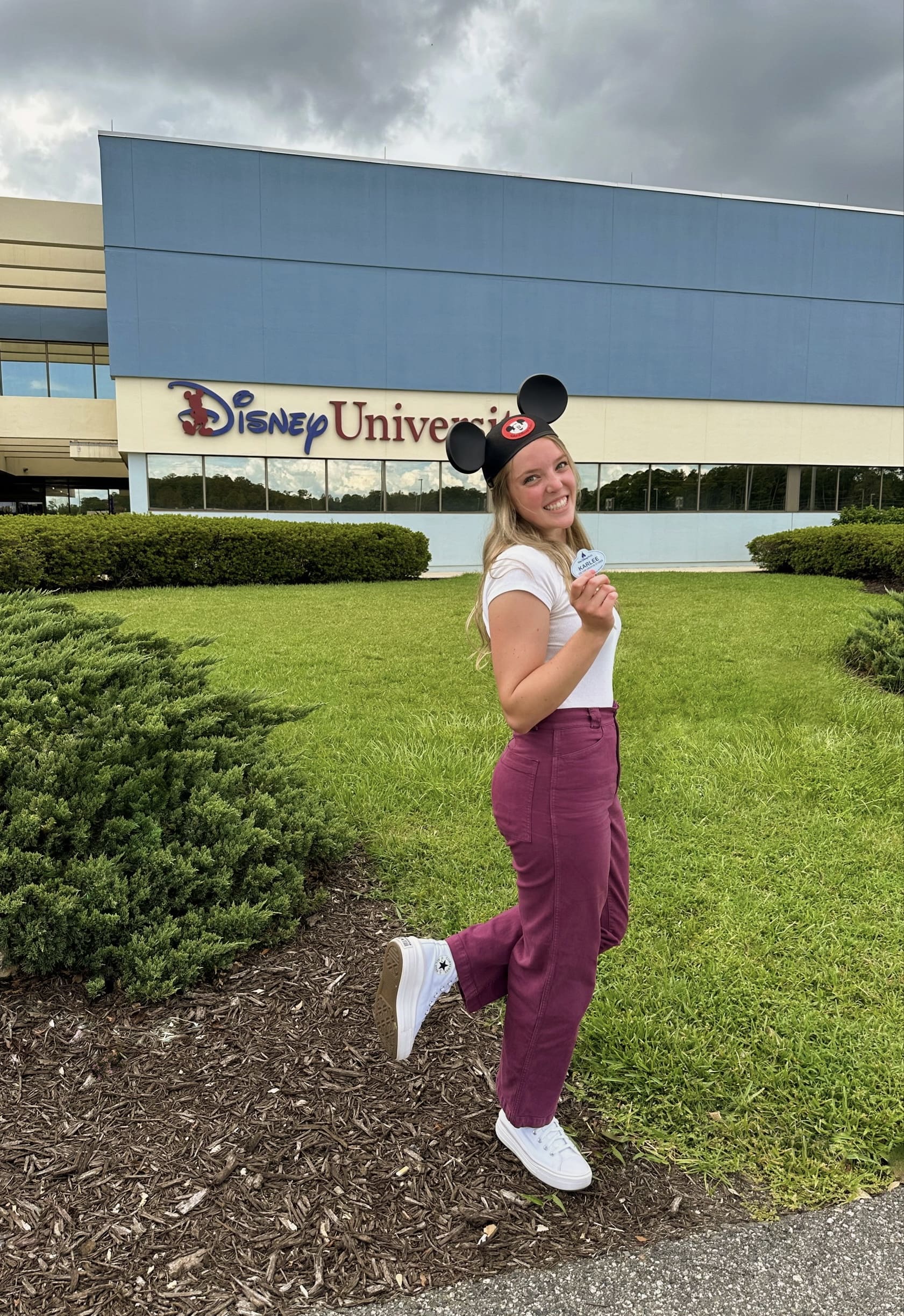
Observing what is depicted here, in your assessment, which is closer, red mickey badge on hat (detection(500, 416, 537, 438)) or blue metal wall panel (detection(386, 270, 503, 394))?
red mickey badge on hat (detection(500, 416, 537, 438))

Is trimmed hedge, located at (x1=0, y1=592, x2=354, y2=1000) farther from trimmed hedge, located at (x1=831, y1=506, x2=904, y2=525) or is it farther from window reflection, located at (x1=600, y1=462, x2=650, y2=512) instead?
trimmed hedge, located at (x1=831, y1=506, x2=904, y2=525)

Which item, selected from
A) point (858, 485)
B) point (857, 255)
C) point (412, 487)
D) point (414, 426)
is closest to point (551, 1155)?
point (412, 487)

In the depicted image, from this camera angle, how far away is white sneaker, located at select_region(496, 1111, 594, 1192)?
217 cm

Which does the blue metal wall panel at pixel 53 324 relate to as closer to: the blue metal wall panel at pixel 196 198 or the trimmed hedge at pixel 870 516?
the blue metal wall panel at pixel 196 198

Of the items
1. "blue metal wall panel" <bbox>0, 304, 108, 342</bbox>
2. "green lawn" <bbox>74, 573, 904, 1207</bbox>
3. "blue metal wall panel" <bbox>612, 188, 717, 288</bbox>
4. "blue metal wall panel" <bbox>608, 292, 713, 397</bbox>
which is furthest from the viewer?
"blue metal wall panel" <bbox>0, 304, 108, 342</bbox>

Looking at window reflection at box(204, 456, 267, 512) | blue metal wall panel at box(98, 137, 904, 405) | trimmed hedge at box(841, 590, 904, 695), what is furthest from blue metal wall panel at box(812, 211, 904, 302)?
trimmed hedge at box(841, 590, 904, 695)

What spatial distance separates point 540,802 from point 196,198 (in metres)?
20.5

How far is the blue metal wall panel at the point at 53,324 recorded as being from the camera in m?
23.5

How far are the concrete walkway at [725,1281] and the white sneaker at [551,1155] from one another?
20cm

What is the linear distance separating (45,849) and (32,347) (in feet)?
83.1

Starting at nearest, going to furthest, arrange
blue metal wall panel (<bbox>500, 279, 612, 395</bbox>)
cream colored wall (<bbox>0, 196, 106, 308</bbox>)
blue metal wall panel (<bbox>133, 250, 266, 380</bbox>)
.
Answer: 1. blue metal wall panel (<bbox>133, 250, 266, 380</bbox>)
2. blue metal wall panel (<bbox>500, 279, 612, 395</bbox>)
3. cream colored wall (<bbox>0, 196, 106, 308</bbox>)

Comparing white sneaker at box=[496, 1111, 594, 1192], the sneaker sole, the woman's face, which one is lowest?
white sneaker at box=[496, 1111, 594, 1192]

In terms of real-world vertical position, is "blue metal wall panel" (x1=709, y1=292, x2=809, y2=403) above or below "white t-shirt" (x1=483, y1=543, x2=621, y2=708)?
above

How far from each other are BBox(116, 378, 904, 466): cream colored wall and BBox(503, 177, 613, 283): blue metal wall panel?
10.5 ft
